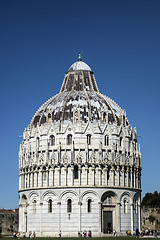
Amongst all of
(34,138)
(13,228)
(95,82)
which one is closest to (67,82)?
(95,82)

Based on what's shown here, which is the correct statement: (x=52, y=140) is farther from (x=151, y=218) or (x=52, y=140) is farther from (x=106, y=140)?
(x=151, y=218)

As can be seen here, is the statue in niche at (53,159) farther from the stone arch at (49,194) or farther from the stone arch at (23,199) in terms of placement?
the stone arch at (23,199)

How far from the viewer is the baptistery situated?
79.9m

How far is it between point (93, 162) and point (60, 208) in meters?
9.27

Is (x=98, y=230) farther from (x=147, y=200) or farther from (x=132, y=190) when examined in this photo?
Result: (x=147, y=200)

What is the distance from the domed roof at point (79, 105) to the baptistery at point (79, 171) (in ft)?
0.58

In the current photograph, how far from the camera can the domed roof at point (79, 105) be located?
279 feet

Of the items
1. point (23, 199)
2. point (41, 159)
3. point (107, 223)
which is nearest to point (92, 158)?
point (41, 159)

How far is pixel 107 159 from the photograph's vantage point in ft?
269

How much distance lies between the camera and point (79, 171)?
80375 mm

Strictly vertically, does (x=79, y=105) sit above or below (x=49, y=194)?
above

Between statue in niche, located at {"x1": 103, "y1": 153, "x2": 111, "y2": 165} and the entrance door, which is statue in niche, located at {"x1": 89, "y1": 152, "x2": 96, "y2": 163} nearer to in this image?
statue in niche, located at {"x1": 103, "y1": 153, "x2": 111, "y2": 165}

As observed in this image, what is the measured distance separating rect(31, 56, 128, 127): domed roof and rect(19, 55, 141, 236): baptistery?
0.18m

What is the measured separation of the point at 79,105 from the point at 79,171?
12.2 m
